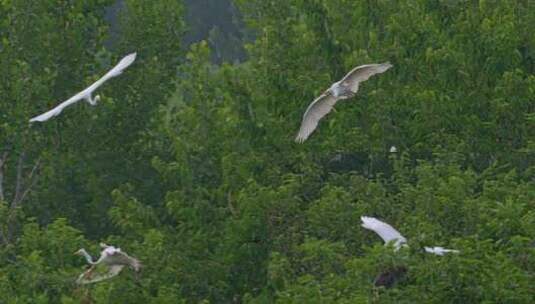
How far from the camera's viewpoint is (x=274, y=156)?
2217 centimetres

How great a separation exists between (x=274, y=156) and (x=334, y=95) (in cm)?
154

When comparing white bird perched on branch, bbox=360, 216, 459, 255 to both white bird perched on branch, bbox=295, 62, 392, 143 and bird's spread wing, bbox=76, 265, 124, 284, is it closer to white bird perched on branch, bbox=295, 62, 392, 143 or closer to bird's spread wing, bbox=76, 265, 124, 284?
white bird perched on branch, bbox=295, 62, 392, 143

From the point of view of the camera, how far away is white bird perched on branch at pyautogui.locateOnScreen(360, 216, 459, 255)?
1744 centimetres

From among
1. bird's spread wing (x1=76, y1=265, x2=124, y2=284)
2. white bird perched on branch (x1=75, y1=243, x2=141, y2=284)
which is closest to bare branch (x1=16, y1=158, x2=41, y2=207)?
white bird perched on branch (x1=75, y1=243, x2=141, y2=284)

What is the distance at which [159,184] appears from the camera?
25.0 m

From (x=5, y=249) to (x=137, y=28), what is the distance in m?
5.82

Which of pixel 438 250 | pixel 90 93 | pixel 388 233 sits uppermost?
pixel 90 93

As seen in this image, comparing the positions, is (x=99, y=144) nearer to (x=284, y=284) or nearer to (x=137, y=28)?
(x=137, y=28)

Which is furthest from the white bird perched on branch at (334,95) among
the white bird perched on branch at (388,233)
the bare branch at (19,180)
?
the bare branch at (19,180)

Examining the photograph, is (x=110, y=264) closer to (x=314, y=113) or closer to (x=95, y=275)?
(x=95, y=275)

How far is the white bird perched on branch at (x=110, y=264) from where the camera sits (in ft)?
61.5

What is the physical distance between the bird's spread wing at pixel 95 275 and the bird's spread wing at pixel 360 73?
3.38m

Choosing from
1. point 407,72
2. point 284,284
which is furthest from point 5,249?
point 407,72

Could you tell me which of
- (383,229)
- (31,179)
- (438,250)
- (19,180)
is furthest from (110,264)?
(31,179)
